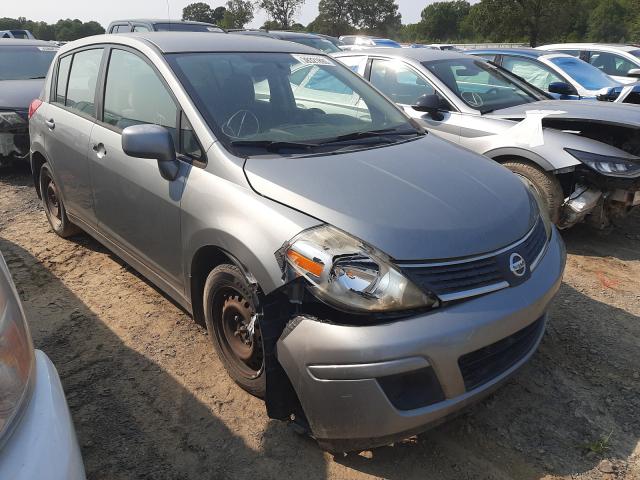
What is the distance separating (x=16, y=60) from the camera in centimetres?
768

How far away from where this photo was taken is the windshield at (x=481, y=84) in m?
5.05

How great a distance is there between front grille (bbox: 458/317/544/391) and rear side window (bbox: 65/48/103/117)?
2.88m

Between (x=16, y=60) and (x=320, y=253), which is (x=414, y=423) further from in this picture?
(x=16, y=60)

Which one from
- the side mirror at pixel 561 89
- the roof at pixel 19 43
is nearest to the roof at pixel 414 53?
the side mirror at pixel 561 89

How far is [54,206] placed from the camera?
4.56 meters

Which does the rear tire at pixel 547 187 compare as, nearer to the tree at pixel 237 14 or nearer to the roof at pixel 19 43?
the roof at pixel 19 43

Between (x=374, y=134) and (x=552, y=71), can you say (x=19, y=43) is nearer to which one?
(x=374, y=134)

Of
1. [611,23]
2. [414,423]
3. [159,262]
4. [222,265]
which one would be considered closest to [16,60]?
[159,262]

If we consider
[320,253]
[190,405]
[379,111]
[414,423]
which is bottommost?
[190,405]

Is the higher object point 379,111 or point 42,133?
point 379,111

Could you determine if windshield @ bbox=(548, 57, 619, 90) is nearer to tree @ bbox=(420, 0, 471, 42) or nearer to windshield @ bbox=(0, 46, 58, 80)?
windshield @ bbox=(0, 46, 58, 80)

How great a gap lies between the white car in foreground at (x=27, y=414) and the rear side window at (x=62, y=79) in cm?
310

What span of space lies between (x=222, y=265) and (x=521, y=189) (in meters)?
1.60

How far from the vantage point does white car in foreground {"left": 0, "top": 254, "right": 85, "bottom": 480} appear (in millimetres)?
1123
